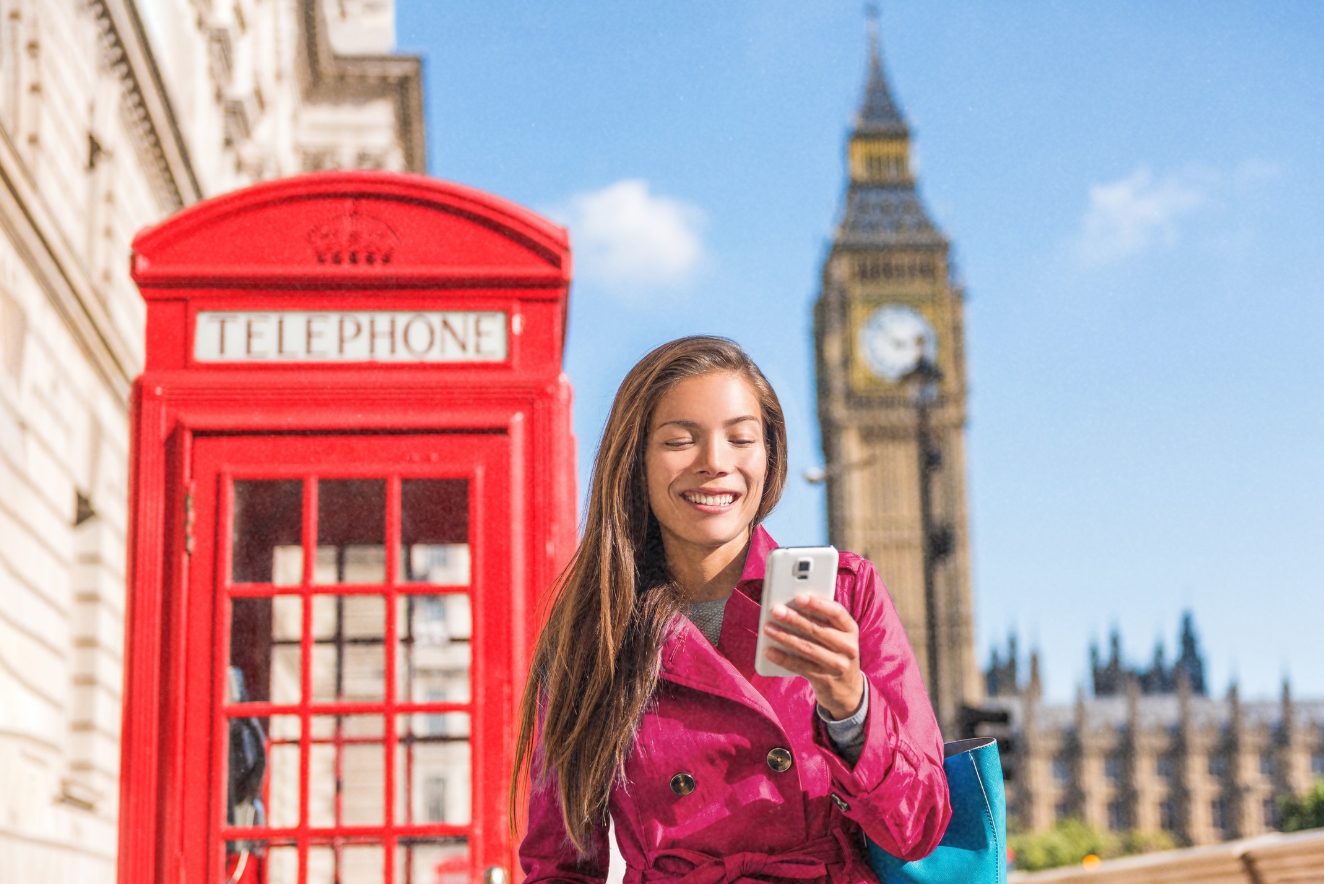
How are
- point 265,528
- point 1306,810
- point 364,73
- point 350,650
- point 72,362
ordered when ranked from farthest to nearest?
point 1306,810, point 364,73, point 72,362, point 350,650, point 265,528

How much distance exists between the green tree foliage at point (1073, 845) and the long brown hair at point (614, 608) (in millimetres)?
65288

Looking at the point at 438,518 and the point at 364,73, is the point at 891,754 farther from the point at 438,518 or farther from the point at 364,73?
the point at 364,73

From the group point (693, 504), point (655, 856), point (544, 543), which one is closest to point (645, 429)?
point (693, 504)

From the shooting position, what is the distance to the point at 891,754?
5.41 ft

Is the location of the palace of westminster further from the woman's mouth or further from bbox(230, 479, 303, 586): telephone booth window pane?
the woman's mouth

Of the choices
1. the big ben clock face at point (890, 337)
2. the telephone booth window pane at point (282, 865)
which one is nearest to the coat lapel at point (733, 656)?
the telephone booth window pane at point (282, 865)

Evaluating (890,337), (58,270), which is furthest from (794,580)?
(890,337)

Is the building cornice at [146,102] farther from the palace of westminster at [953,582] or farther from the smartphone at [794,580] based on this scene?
the palace of westminster at [953,582]

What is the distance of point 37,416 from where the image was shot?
8.30 metres

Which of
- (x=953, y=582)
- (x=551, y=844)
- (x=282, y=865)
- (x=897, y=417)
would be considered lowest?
(x=282, y=865)

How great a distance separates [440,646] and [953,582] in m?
76.9

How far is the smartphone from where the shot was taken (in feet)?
5.32

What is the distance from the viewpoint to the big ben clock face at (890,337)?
261 feet

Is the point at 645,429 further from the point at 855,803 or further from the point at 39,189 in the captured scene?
the point at 39,189
